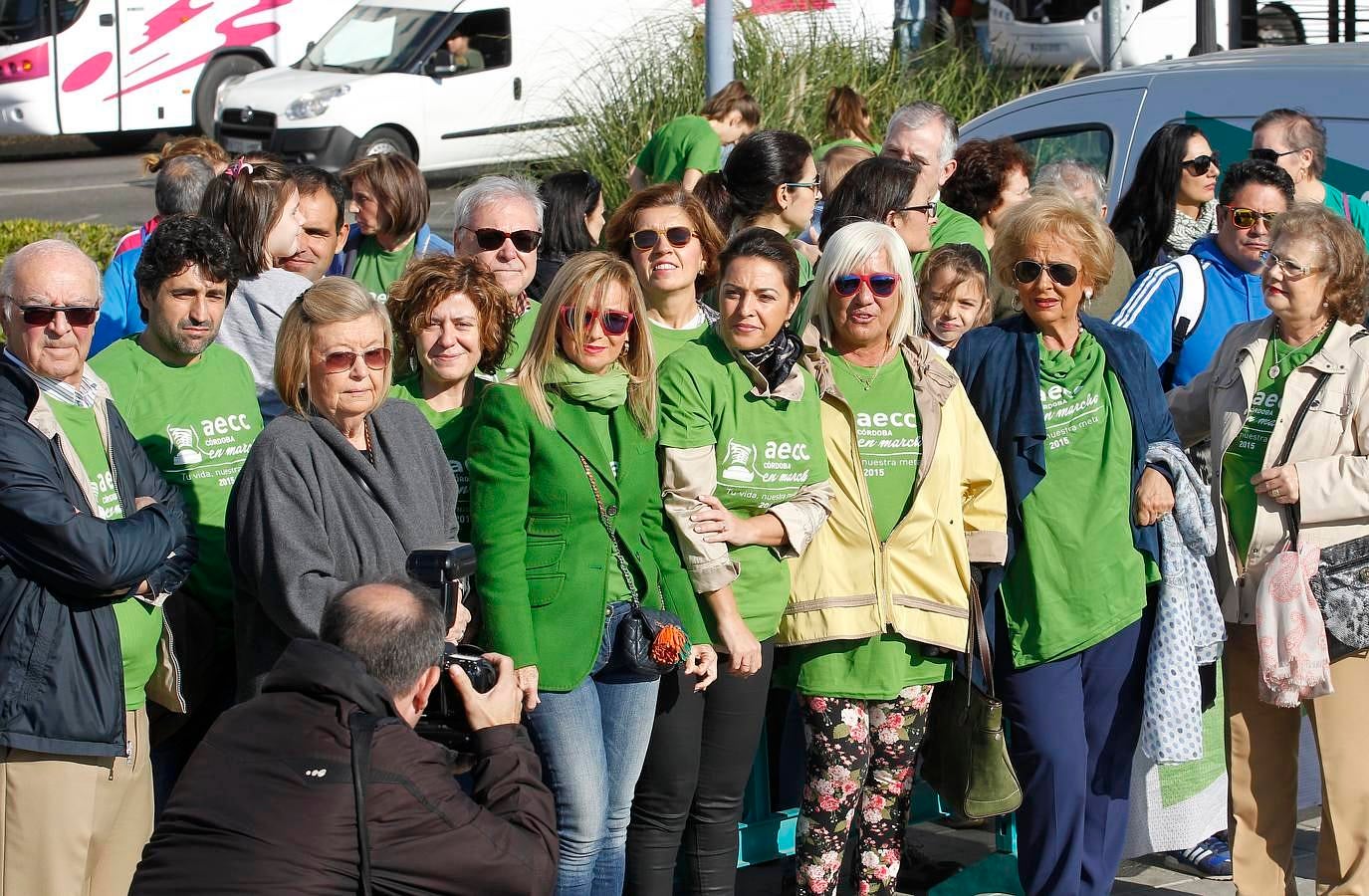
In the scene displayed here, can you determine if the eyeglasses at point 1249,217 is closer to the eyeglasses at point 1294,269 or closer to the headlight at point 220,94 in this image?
the eyeglasses at point 1294,269

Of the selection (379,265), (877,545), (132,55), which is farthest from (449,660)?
(132,55)

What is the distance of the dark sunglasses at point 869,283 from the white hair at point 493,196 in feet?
4.03

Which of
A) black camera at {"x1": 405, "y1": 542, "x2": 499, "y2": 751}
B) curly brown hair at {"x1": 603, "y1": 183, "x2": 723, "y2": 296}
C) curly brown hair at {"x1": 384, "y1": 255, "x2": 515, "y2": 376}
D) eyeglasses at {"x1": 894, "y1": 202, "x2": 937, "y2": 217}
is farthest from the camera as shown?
eyeglasses at {"x1": 894, "y1": 202, "x2": 937, "y2": 217}

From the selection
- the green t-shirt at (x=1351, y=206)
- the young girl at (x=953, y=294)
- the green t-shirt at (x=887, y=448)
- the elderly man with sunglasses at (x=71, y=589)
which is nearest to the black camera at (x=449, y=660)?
the elderly man with sunglasses at (x=71, y=589)

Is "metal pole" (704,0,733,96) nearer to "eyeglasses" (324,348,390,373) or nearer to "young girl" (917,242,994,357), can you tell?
"young girl" (917,242,994,357)

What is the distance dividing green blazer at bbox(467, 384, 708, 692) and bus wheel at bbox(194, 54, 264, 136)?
1768 centimetres

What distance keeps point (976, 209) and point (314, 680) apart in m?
4.38

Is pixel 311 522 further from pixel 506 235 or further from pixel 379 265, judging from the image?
pixel 379 265

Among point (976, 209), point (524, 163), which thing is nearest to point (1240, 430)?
point (976, 209)

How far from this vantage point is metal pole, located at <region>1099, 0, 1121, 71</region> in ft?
42.9

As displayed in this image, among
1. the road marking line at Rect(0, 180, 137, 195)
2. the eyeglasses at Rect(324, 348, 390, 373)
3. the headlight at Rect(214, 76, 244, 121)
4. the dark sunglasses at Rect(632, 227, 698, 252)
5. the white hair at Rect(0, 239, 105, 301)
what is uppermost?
the headlight at Rect(214, 76, 244, 121)

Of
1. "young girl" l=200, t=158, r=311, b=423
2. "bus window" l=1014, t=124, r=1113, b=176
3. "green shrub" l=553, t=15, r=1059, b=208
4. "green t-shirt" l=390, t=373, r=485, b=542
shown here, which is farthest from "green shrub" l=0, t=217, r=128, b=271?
"green t-shirt" l=390, t=373, r=485, b=542

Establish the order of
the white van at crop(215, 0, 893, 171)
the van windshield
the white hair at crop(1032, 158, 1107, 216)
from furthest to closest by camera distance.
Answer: the van windshield → the white van at crop(215, 0, 893, 171) → the white hair at crop(1032, 158, 1107, 216)

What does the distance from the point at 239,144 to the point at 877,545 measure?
1598cm
